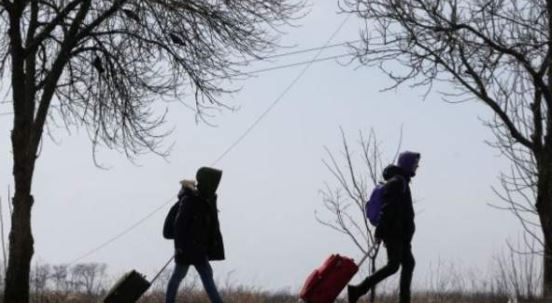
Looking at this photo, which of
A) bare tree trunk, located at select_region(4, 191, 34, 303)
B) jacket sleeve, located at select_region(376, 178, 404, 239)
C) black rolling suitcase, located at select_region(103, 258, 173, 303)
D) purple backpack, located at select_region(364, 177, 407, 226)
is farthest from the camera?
bare tree trunk, located at select_region(4, 191, 34, 303)

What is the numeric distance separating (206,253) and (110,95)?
4.87 meters

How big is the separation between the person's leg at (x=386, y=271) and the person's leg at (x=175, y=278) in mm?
1786

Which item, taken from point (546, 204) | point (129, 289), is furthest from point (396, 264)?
point (546, 204)

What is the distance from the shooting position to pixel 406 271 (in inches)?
402

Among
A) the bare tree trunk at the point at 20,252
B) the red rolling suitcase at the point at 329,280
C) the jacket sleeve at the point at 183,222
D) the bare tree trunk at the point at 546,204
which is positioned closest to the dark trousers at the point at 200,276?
the jacket sleeve at the point at 183,222

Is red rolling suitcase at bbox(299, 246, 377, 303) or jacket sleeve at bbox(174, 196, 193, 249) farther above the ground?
jacket sleeve at bbox(174, 196, 193, 249)

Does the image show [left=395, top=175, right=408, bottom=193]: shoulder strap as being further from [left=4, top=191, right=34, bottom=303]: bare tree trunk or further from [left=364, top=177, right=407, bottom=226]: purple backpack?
[left=4, top=191, right=34, bottom=303]: bare tree trunk

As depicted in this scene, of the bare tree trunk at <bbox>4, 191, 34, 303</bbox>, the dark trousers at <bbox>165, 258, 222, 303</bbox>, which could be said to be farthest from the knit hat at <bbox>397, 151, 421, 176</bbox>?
the bare tree trunk at <bbox>4, 191, 34, 303</bbox>

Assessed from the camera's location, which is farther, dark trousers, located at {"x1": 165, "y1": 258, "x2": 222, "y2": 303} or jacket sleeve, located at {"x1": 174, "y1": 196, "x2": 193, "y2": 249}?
dark trousers, located at {"x1": 165, "y1": 258, "x2": 222, "y2": 303}

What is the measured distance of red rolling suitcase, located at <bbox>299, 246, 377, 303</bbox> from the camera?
1031 centimetres

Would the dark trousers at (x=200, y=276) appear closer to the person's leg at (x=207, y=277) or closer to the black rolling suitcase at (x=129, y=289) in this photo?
the person's leg at (x=207, y=277)

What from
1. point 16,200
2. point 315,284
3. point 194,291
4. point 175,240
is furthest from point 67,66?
point 315,284

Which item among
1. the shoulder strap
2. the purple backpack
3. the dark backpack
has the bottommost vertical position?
the dark backpack

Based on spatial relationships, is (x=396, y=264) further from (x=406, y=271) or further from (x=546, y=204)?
(x=546, y=204)
